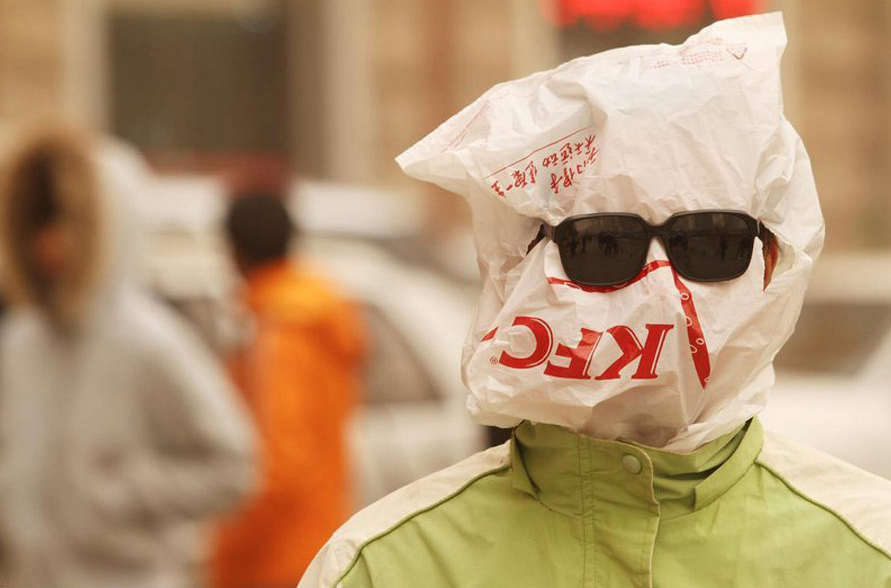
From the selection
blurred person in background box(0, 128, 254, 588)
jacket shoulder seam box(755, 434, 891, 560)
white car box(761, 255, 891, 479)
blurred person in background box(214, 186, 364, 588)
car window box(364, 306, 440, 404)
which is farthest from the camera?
white car box(761, 255, 891, 479)

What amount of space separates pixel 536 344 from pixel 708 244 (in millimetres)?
235

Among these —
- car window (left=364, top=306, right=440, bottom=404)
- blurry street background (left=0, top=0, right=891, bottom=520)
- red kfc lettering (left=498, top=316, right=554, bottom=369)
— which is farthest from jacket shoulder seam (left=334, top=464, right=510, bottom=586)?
blurry street background (left=0, top=0, right=891, bottom=520)

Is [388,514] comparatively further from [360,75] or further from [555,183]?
[360,75]

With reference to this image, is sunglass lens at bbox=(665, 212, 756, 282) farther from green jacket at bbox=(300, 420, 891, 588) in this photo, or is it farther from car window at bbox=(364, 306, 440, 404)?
car window at bbox=(364, 306, 440, 404)

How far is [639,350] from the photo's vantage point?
1.82m

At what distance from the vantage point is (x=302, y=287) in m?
4.91

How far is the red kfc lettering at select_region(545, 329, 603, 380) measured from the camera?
1.83m

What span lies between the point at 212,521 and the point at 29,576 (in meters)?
0.54

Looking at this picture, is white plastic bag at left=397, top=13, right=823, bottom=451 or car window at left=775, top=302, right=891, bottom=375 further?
car window at left=775, top=302, right=891, bottom=375

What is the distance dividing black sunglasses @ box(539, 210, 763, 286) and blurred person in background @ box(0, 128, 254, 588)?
2.51 m

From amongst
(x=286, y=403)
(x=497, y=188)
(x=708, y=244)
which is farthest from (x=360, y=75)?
(x=708, y=244)

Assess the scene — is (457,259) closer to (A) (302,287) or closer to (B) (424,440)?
(B) (424,440)

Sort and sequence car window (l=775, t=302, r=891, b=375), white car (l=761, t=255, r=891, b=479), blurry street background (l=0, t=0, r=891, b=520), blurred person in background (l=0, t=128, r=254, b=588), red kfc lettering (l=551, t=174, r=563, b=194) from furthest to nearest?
1. blurry street background (l=0, t=0, r=891, b=520)
2. car window (l=775, t=302, r=891, b=375)
3. white car (l=761, t=255, r=891, b=479)
4. blurred person in background (l=0, t=128, r=254, b=588)
5. red kfc lettering (l=551, t=174, r=563, b=194)

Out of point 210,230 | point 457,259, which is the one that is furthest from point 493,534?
point 457,259
